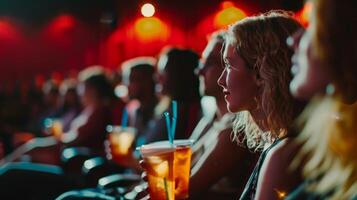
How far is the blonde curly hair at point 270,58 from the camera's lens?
6.59 feet

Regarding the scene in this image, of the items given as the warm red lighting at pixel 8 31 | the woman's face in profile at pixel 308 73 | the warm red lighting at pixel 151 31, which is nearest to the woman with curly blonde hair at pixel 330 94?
Answer: the woman's face in profile at pixel 308 73

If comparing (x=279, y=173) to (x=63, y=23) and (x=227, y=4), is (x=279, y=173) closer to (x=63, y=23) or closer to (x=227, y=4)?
(x=227, y=4)

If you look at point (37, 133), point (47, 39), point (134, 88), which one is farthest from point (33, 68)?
point (134, 88)

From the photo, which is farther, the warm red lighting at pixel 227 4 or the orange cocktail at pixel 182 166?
the warm red lighting at pixel 227 4

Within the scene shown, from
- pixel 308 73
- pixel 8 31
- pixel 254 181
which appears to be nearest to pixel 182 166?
pixel 254 181

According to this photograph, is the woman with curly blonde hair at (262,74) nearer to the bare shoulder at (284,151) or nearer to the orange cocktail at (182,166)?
the bare shoulder at (284,151)

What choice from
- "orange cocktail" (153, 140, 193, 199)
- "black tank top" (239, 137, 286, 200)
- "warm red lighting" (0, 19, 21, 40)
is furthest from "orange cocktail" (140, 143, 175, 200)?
"warm red lighting" (0, 19, 21, 40)

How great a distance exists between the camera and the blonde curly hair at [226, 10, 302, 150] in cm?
201

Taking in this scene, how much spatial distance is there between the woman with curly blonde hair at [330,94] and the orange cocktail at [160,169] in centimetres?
51

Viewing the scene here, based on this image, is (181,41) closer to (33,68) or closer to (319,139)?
(33,68)

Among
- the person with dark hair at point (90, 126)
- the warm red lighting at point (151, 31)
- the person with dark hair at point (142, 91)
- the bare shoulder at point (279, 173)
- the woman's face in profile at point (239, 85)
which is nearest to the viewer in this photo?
the bare shoulder at point (279, 173)

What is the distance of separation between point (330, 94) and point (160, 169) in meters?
0.69

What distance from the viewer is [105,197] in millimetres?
2709

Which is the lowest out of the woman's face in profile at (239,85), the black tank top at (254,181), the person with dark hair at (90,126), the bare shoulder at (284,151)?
the person with dark hair at (90,126)
